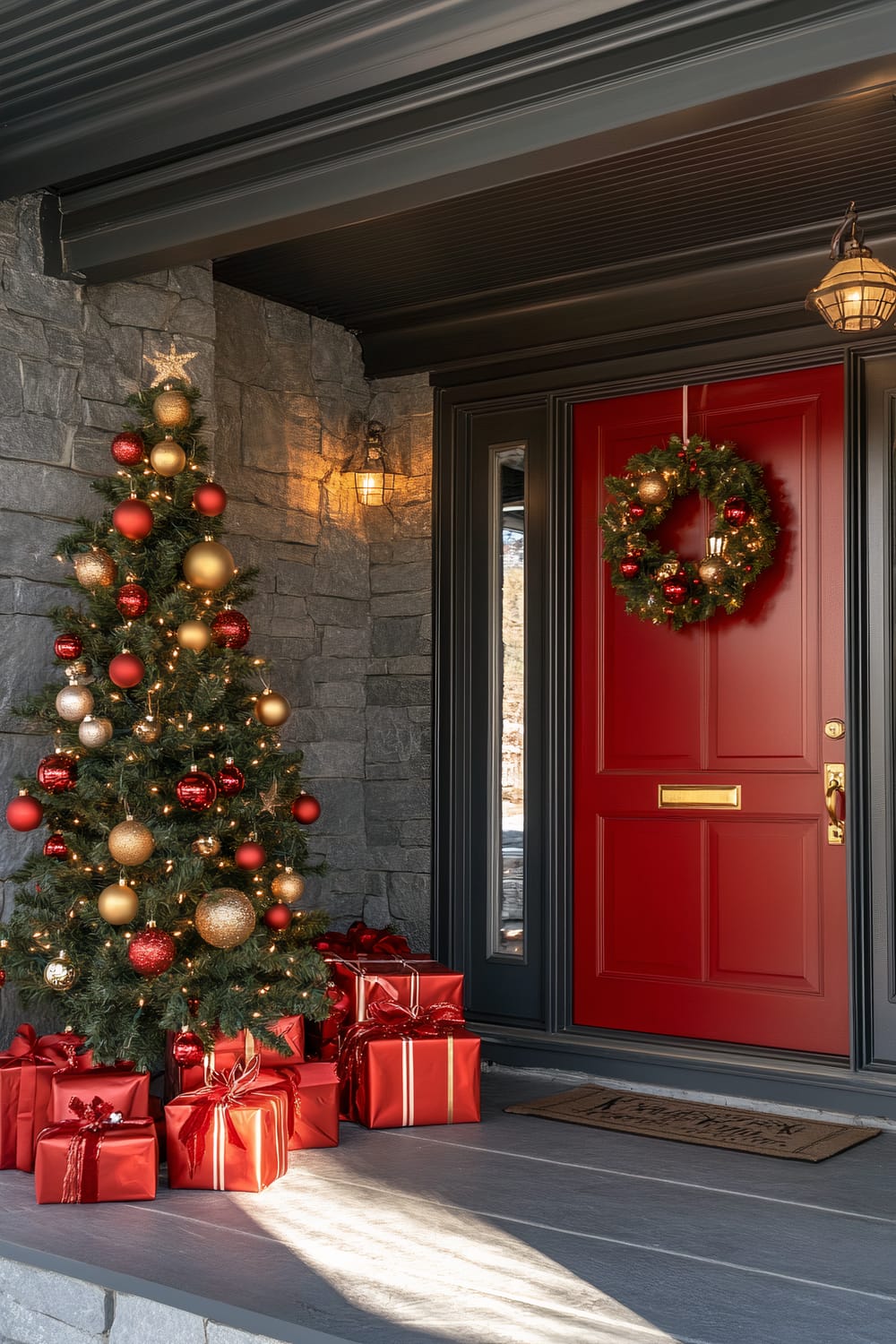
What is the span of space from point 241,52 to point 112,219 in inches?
32.7

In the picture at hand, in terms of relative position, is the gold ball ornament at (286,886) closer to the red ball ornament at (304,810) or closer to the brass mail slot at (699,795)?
the red ball ornament at (304,810)

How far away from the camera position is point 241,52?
3.18 meters

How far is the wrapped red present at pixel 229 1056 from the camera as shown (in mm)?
3387

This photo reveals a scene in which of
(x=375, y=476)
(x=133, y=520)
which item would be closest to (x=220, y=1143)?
(x=133, y=520)

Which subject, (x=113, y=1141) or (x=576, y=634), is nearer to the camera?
(x=113, y=1141)

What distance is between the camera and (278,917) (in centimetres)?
356

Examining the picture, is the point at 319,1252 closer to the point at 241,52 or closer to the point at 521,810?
the point at 521,810

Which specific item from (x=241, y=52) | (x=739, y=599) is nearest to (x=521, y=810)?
(x=739, y=599)

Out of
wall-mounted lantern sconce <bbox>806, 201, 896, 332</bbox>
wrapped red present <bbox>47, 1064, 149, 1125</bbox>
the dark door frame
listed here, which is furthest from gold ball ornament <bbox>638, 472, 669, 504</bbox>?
wrapped red present <bbox>47, 1064, 149, 1125</bbox>

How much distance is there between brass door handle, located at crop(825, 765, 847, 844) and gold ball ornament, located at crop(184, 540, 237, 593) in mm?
2089

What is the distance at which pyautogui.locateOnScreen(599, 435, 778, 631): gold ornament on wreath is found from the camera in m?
4.39

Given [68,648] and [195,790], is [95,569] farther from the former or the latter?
[195,790]

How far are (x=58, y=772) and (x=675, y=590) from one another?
2.14 m

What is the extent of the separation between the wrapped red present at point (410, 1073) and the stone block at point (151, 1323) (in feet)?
4.62
